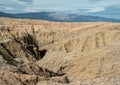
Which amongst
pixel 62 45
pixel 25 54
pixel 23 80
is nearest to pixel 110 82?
pixel 23 80

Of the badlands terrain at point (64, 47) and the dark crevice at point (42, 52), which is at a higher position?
the badlands terrain at point (64, 47)

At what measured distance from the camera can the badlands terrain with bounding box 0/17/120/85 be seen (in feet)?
173

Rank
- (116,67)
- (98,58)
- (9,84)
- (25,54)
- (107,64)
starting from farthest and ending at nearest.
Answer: (25,54), (98,58), (107,64), (116,67), (9,84)

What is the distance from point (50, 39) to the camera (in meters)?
81.1

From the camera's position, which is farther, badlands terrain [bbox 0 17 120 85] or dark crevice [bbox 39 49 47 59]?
dark crevice [bbox 39 49 47 59]

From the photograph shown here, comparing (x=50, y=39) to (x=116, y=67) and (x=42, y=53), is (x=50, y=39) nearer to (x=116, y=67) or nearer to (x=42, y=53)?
(x=42, y=53)

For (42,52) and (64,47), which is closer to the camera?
(64,47)

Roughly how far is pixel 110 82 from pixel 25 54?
4354 centimetres

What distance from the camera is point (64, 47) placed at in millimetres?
72625

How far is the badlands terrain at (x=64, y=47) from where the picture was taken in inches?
2080

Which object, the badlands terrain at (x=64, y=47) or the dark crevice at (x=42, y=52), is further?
the dark crevice at (x=42, y=52)

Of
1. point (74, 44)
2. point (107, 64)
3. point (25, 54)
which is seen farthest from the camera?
point (74, 44)

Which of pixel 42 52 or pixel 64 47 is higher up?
pixel 64 47

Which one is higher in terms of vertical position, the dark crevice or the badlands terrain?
the badlands terrain
